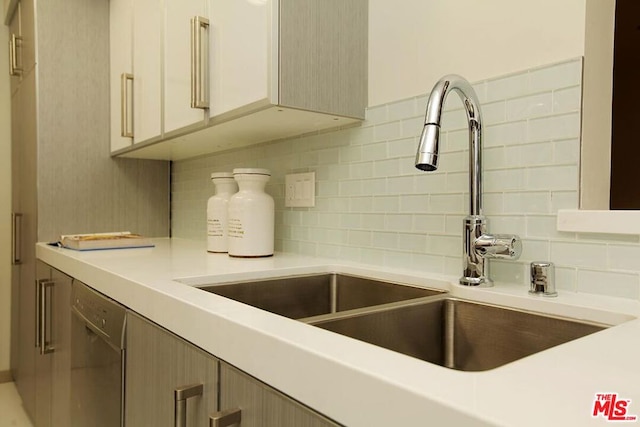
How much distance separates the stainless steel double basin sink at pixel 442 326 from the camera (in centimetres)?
82

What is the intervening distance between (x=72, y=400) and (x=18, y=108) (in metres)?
1.69

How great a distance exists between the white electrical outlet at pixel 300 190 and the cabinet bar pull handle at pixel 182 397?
0.86m

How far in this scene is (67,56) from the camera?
2.18 m

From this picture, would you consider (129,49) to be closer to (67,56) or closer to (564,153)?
(67,56)

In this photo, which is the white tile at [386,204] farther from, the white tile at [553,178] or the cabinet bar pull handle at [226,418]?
the cabinet bar pull handle at [226,418]

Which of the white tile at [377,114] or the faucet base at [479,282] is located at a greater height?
the white tile at [377,114]

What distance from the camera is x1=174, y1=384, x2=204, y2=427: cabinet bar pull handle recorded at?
0.77 metres

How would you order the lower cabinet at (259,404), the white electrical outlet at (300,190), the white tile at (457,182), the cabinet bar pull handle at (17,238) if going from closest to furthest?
the lower cabinet at (259,404)
the white tile at (457,182)
the white electrical outlet at (300,190)
the cabinet bar pull handle at (17,238)

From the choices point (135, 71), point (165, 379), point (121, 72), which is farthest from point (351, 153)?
point (121, 72)

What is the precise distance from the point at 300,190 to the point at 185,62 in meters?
0.57

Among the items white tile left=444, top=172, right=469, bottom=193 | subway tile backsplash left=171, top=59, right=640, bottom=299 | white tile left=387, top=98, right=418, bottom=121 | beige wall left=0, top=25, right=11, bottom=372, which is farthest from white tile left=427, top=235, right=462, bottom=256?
beige wall left=0, top=25, right=11, bottom=372

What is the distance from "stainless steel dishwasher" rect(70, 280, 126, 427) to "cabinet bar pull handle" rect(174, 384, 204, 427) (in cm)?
36

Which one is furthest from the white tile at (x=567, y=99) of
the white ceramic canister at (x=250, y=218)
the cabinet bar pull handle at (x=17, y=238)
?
the cabinet bar pull handle at (x=17, y=238)

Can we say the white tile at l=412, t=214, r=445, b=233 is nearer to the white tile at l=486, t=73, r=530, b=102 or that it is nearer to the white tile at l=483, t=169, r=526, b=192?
the white tile at l=483, t=169, r=526, b=192
